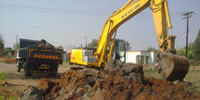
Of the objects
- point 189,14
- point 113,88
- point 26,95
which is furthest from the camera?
point 189,14

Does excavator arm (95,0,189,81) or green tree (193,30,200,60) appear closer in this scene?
excavator arm (95,0,189,81)

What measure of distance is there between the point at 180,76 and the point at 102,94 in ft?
10.0

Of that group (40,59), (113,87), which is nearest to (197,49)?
(40,59)

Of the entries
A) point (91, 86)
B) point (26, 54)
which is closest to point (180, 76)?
point (91, 86)

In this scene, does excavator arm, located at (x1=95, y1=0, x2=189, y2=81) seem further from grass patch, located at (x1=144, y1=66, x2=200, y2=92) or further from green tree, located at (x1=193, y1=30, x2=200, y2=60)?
green tree, located at (x1=193, y1=30, x2=200, y2=60)

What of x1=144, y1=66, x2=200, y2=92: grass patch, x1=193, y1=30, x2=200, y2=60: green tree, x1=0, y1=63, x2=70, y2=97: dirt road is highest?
x1=193, y1=30, x2=200, y2=60: green tree

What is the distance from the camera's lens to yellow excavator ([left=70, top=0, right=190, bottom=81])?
582 cm

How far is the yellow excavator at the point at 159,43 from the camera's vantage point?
229 inches

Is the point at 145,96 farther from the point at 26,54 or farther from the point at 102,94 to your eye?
the point at 26,54

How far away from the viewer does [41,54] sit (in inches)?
412

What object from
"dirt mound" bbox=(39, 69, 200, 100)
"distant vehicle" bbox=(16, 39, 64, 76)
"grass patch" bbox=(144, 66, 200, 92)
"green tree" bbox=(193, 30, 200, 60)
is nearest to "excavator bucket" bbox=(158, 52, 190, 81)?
"dirt mound" bbox=(39, 69, 200, 100)

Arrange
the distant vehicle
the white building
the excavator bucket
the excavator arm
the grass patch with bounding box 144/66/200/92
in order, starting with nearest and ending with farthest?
the excavator bucket → the excavator arm → the grass patch with bounding box 144/66/200/92 → the distant vehicle → the white building

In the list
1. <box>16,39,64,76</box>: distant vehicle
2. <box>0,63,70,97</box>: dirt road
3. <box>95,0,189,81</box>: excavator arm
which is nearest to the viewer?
<box>95,0,189,81</box>: excavator arm

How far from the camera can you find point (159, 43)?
24.0 ft
